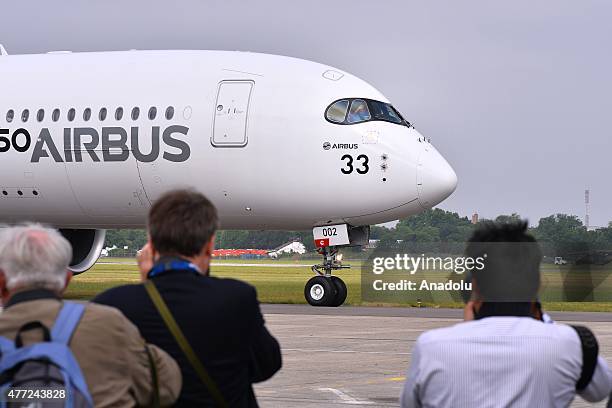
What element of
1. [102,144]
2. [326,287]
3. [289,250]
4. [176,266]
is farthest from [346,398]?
[289,250]

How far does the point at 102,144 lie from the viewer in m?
26.2

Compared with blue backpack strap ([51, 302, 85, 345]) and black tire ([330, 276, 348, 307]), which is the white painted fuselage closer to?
black tire ([330, 276, 348, 307])

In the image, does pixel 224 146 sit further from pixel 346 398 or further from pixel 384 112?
pixel 346 398

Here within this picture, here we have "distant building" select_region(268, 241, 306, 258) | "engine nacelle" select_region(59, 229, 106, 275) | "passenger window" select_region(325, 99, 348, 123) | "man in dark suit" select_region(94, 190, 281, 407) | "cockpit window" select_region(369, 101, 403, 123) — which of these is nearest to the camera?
"man in dark suit" select_region(94, 190, 281, 407)

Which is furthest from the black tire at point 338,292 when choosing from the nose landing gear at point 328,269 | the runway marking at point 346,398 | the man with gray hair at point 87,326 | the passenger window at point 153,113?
the man with gray hair at point 87,326

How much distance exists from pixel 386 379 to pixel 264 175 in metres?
12.5

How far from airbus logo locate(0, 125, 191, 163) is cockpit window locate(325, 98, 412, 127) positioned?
2.92 m

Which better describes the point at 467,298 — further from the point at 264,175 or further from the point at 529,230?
the point at 264,175

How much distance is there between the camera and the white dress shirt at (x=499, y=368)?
464 cm

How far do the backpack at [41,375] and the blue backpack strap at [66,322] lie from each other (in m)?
0.02

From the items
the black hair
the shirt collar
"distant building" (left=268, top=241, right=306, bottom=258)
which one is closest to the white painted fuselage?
the black hair

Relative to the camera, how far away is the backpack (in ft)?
14.5

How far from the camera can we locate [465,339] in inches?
185

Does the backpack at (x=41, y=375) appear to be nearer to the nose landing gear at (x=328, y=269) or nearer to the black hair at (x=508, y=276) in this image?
the black hair at (x=508, y=276)
